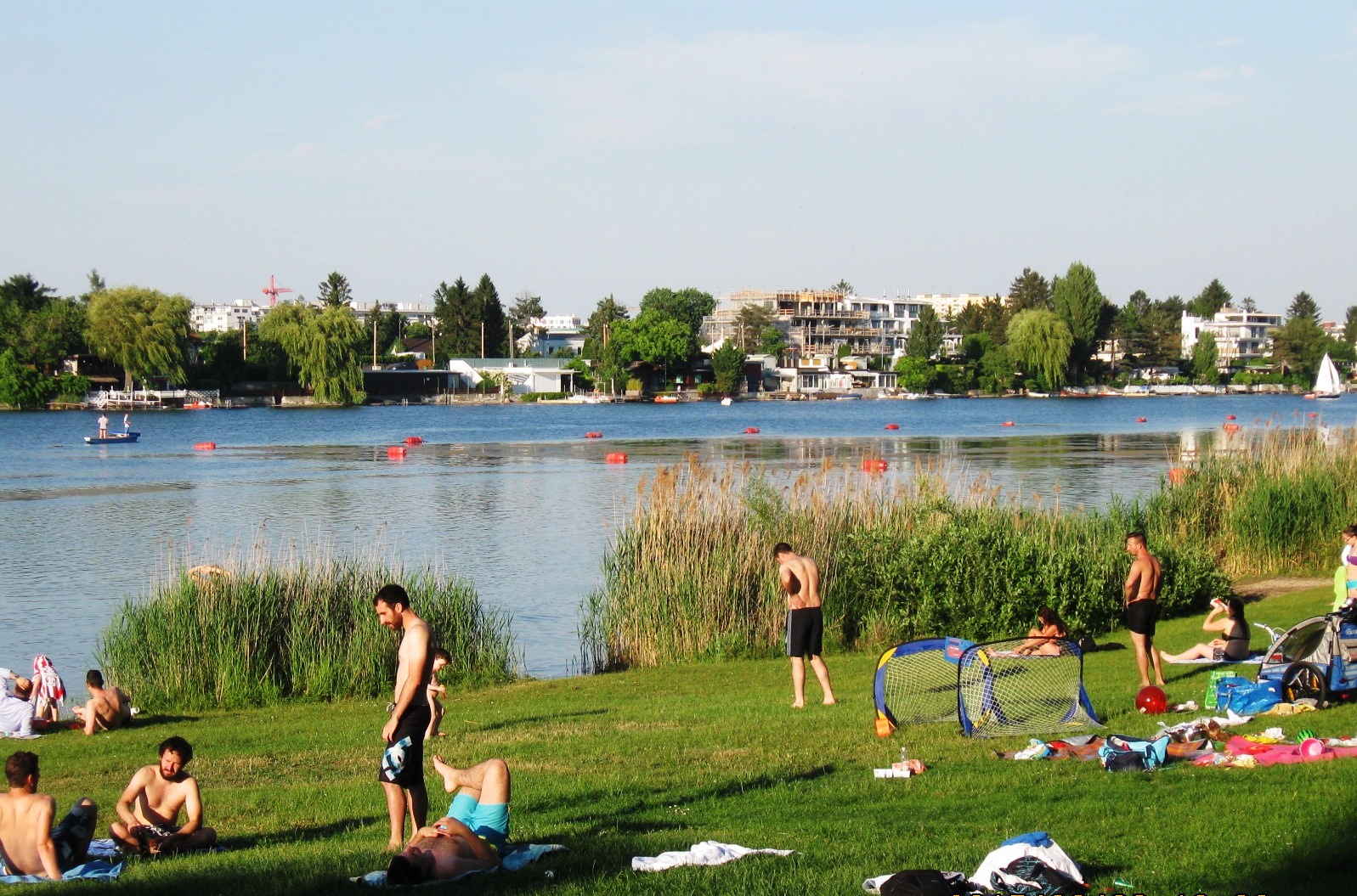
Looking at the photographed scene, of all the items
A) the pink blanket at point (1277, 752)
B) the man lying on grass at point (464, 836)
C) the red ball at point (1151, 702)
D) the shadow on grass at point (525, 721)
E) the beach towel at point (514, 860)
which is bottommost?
the shadow on grass at point (525, 721)

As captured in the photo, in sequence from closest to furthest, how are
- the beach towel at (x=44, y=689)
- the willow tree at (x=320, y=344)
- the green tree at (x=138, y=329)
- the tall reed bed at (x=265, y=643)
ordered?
the beach towel at (x=44, y=689), the tall reed bed at (x=265, y=643), the green tree at (x=138, y=329), the willow tree at (x=320, y=344)

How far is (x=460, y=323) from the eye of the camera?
18412 cm

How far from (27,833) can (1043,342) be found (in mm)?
172400

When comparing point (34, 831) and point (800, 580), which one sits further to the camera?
point (800, 580)

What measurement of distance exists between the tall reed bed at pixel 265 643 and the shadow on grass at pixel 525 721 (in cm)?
372

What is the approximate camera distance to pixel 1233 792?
9.95 metres

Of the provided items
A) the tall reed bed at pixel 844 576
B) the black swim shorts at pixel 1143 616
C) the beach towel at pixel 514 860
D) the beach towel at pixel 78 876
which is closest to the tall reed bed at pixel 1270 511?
the tall reed bed at pixel 844 576

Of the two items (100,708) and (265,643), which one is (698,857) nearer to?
(100,708)

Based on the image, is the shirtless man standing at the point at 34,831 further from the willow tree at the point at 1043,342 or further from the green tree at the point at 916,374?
the green tree at the point at 916,374

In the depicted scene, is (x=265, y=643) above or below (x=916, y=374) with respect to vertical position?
below

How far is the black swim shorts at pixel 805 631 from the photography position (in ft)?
51.7

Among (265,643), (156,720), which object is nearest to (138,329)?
(265,643)

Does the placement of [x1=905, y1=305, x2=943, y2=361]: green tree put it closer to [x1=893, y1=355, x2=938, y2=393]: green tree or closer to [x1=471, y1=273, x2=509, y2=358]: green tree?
[x1=893, y1=355, x2=938, y2=393]: green tree

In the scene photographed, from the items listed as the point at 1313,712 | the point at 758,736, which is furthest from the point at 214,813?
the point at 1313,712
